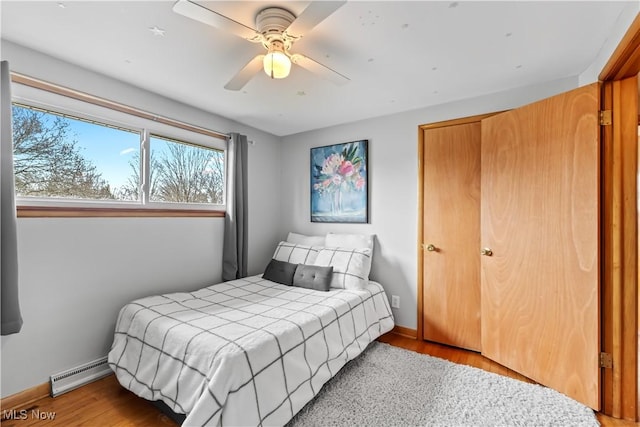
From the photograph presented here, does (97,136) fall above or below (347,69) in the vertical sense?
below

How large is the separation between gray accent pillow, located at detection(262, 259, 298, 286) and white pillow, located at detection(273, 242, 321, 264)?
90 mm

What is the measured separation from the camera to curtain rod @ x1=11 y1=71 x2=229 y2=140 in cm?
179

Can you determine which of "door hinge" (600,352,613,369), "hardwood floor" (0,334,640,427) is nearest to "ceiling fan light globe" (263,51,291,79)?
"hardwood floor" (0,334,640,427)

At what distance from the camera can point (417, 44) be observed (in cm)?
173

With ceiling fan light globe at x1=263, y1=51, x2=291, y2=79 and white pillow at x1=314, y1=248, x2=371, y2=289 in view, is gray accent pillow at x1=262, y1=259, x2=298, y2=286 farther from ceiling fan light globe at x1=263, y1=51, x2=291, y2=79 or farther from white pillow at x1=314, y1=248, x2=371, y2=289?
ceiling fan light globe at x1=263, y1=51, x2=291, y2=79

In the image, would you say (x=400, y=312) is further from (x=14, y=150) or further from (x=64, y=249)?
(x=14, y=150)

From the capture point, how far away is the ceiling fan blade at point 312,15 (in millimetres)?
1155

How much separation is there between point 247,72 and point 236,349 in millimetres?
1559

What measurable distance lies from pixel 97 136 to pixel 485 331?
11.4ft

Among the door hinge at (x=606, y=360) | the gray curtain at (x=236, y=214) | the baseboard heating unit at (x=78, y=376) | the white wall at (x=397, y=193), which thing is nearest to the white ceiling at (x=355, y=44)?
the white wall at (x=397, y=193)

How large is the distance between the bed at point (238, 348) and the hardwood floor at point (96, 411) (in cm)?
14

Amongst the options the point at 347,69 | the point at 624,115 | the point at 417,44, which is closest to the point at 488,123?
the point at 624,115

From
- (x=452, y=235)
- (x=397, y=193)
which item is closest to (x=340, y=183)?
(x=397, y=193)
